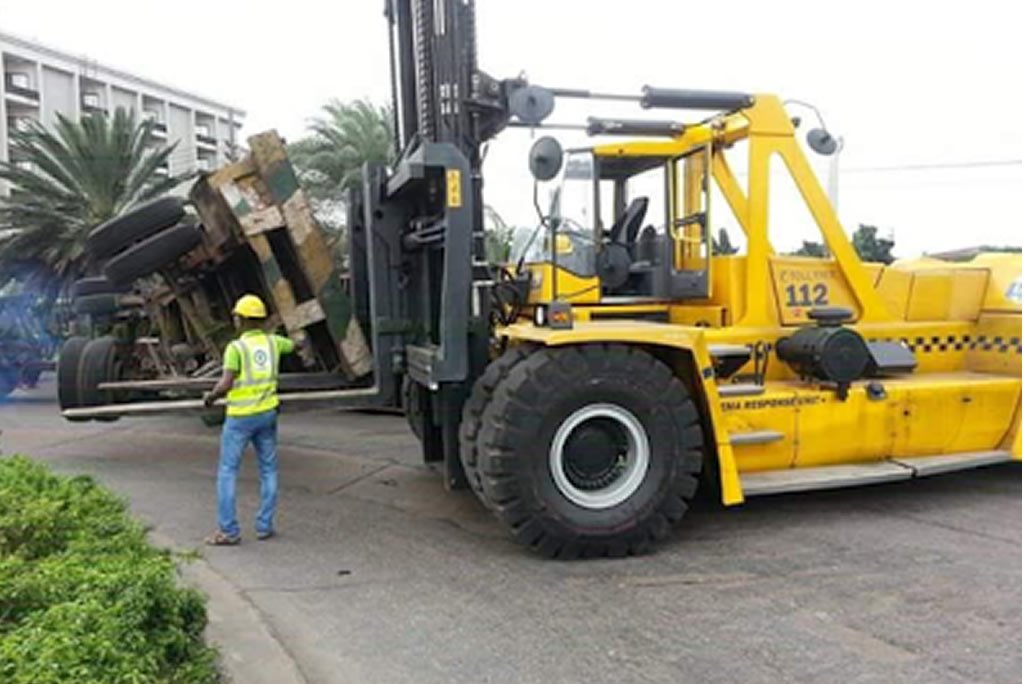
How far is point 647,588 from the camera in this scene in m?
5.42

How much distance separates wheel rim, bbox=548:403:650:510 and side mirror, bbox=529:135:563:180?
5.27 ft

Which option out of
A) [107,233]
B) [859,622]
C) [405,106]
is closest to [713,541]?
[859,622]

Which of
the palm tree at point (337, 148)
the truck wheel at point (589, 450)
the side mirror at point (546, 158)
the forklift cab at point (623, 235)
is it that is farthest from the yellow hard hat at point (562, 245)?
the palm tree at point (337, 148)

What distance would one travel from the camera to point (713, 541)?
6.36 meters

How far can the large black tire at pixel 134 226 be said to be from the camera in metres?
8.20

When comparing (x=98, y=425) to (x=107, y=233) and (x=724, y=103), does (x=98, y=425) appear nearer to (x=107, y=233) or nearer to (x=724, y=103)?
(x=107, y=233)

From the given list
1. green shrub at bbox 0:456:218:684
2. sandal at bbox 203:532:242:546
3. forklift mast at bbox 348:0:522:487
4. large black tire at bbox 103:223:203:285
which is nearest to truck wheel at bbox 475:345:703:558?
forklift mast at bbox 348:0:522:487

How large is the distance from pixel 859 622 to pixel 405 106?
5330 mm

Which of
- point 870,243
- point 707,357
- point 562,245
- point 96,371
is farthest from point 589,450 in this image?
point 870,243

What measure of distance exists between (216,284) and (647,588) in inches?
216

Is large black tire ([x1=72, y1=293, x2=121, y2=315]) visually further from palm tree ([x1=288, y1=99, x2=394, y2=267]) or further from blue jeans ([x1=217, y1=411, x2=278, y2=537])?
palm tree ([x1=288, y1=99, x2=394, y2=267])

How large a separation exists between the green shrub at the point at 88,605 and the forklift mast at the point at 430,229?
2.37 m

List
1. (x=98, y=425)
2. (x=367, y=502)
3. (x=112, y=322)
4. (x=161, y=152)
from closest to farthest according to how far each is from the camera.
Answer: (x=367, y=502), (x=112, y=322), (x=98, y=425), (x=161, y=152)

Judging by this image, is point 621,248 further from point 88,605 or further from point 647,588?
point 88,605
